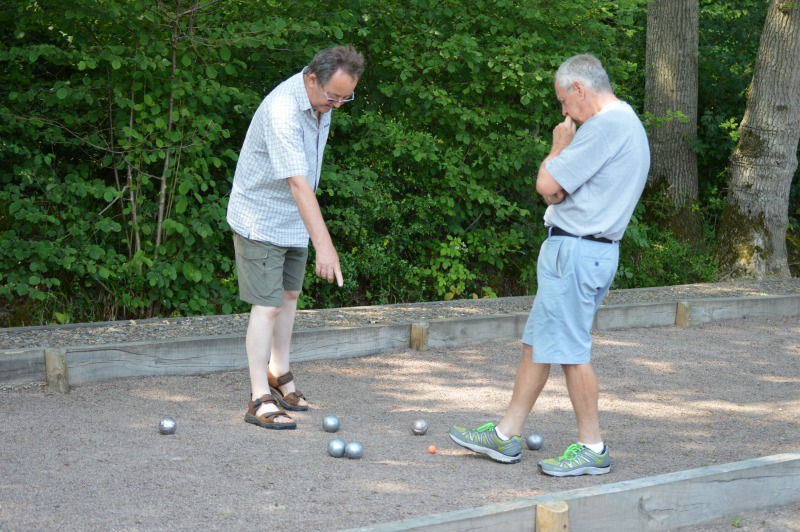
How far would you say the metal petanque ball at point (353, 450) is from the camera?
14.3 ft

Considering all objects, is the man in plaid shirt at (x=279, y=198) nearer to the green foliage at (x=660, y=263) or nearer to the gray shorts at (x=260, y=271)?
the gray shorts at (x=260, y=271)

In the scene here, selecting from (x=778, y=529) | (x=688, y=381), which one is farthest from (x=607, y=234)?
(x=688, y=381)

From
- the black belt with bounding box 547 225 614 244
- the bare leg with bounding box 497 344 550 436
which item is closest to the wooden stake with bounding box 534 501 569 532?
the bare leg with bounding box 497 344 550 436

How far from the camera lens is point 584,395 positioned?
4129 mm

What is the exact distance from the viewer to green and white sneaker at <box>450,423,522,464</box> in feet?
14.3

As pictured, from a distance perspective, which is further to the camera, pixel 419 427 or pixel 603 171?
pixel 419 427

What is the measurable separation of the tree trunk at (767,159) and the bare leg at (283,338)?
6.54 metres

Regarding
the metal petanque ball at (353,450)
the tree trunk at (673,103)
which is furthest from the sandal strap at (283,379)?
the tree trunk at (673,103)

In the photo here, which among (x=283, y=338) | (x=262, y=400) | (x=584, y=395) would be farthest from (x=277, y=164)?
(x=584, y=395)

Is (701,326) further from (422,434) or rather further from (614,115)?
(614,115)

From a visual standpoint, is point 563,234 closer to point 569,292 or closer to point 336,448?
point 569,292

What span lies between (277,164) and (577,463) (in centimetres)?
196

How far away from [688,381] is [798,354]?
1.39 metres

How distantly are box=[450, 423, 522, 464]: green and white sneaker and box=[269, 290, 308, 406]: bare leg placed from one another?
1.21 meters
